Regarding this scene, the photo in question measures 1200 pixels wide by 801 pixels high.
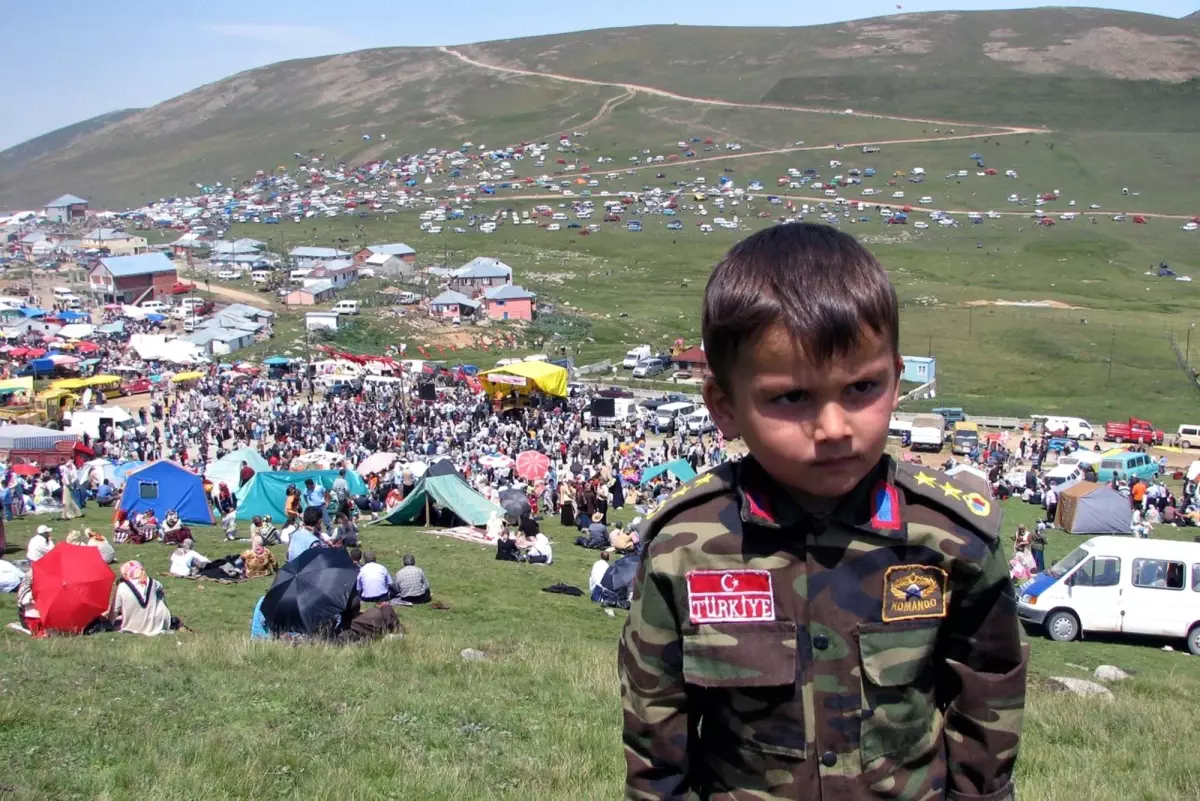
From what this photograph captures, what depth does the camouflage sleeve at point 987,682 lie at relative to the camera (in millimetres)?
2416

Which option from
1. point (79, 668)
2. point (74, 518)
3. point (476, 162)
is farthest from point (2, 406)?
point (476, 162)

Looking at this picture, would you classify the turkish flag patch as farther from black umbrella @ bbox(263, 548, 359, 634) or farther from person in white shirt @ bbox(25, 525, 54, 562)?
person in white shirt @ bbox(25, 525, 54, 562)

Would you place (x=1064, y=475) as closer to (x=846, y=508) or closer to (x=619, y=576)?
(x=619, y=576)

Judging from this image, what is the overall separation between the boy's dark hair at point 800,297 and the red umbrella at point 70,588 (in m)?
10.5

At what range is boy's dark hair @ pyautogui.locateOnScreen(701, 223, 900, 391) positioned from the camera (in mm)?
2309

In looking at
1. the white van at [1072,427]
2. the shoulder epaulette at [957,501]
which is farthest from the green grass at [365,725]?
the white van at [1072,427]

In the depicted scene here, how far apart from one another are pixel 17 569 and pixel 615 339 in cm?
5789

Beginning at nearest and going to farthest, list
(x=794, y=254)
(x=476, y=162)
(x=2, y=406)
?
(x=794, y=254)
(x=2, y=406)
(x=476, y=162)

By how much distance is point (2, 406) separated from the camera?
43250 mm

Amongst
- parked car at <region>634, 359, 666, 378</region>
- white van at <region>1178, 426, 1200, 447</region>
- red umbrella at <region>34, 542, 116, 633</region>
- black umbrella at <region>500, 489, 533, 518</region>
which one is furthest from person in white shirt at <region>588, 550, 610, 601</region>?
parked car at <region>634, 359, 666, 378</region>

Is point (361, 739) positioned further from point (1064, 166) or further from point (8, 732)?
point (1064, 166)

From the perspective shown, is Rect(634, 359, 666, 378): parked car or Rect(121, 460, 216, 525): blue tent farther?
Rect(634, 359, 666, 378): parked car

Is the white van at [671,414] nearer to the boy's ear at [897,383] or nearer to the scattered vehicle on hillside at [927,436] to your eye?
the scattered vehicle on hillside at [927,436]

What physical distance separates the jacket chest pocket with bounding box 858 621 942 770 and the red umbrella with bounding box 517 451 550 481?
88.1 ft
